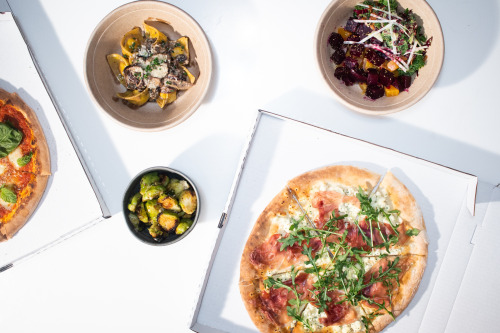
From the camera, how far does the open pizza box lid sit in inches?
92.9

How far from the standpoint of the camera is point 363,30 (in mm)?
2236

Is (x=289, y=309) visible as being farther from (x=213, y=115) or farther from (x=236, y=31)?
(x=236, y=31)

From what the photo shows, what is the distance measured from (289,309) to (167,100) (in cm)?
148

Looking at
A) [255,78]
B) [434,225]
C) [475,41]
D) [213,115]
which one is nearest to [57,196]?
[213,115]

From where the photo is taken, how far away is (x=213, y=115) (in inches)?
98.2

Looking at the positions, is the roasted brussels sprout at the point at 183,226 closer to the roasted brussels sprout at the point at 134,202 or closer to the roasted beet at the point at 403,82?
the roasted brussels sprout at the point at 134,202

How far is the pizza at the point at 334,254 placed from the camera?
7.57 ft

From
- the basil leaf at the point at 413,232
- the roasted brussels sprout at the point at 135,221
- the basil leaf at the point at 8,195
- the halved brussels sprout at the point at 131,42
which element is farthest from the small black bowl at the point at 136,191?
the basil leaf at the point at 413,232

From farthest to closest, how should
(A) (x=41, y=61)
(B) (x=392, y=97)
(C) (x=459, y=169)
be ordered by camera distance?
(A) (x=41, y=61)
(C) (x=459, y=169)
(B) (x=392, y=97)

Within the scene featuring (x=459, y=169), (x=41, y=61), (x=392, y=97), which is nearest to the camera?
(x=392, y=97)

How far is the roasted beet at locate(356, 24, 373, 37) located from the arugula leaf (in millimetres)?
2438

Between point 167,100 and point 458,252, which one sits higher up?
point 167,100

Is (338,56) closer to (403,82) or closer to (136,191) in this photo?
(403,82)

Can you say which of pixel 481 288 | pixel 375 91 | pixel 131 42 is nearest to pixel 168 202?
pixel 131 42
